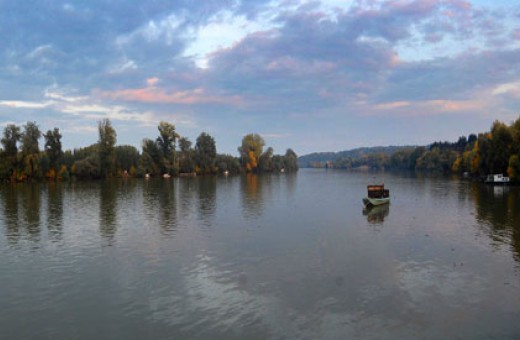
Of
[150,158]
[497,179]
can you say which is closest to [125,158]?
[150,158]

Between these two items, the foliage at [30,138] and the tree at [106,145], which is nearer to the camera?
the foliage at [30,138]

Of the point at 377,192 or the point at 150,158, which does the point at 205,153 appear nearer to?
the point at 150,158

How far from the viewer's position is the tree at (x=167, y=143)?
167 meters

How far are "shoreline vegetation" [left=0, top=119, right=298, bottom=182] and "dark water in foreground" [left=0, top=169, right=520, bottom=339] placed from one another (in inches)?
3344

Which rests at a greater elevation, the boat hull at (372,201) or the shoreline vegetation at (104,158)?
the shoreline vegetation at (104,158)

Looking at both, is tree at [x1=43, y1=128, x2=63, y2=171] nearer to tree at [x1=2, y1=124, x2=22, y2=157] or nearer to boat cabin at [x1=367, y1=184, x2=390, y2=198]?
tree at [x1=2, y1=124, x2=22, y2=157]

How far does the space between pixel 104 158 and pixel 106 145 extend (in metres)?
4.41

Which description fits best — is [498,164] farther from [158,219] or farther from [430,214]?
[158,219]

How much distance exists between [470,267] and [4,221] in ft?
151

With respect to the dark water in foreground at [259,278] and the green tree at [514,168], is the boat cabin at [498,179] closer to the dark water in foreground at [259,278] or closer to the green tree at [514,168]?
the green tree at [514,168]

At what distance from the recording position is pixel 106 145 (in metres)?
141

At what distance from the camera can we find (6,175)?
120062 mm

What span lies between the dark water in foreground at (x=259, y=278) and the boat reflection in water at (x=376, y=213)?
1.98 m

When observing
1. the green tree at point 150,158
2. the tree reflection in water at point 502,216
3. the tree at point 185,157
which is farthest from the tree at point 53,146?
the tree reflection in water at point 502,216
